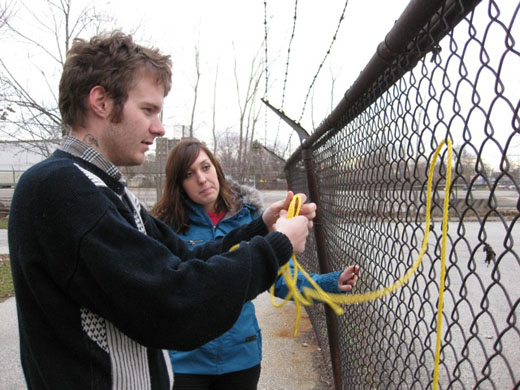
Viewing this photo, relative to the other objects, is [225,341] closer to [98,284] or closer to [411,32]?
[98,284]

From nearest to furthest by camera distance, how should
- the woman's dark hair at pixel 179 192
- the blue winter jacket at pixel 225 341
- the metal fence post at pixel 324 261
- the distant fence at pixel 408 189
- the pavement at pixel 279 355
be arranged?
the distant fence at pixel 408 189, the blue winter jacket at pixel 225 341, the woman's dark hair at pixel 179 192, the metal fence post at pixel 324 261, the pavement at pixel 279 355

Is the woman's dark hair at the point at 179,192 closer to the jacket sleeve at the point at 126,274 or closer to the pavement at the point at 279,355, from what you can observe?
the jacket sleeve at the point at 126,274

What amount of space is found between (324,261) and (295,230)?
1.87 metres

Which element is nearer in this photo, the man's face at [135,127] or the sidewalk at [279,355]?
the man's face at [135,127]

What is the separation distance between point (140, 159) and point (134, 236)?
0.41m

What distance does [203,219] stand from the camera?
2.28 meters

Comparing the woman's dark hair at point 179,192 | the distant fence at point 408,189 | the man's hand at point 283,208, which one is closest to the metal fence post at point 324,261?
the distant fence at point 408,189

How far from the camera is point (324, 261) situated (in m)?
3.04

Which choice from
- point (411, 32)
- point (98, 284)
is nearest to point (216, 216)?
point (98, 284)

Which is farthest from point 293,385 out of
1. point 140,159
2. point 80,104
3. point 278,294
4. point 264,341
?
point 80,104

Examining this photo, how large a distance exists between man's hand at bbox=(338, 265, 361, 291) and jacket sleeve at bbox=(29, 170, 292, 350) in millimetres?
937

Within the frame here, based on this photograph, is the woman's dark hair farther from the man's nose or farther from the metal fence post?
the man's nose

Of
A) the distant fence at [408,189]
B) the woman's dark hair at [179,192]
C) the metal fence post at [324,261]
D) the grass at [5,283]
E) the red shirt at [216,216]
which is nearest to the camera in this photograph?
the distant fence at [408,189]

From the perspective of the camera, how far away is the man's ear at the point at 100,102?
46.3 inches
